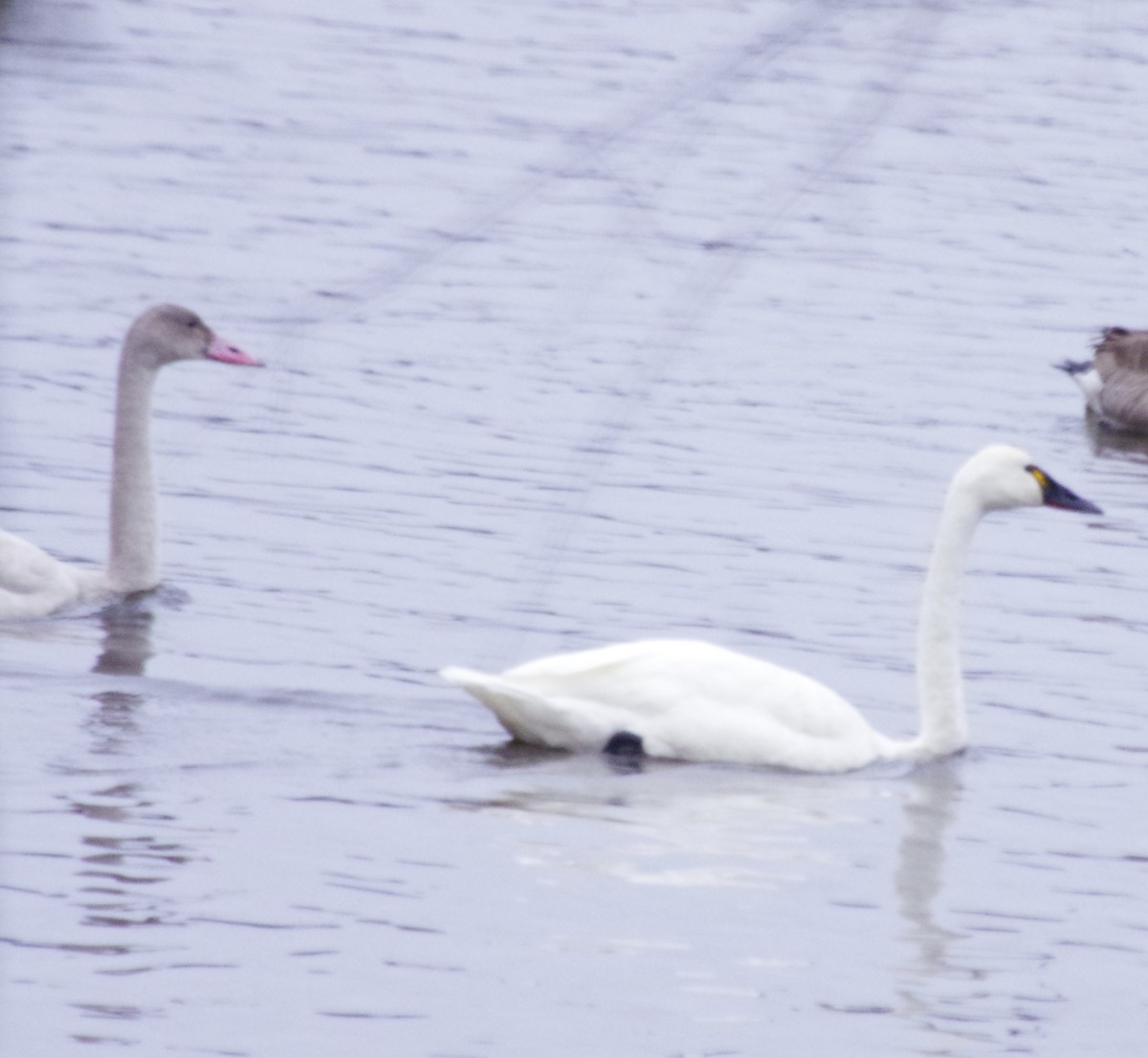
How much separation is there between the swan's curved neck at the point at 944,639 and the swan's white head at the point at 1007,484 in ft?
0.18

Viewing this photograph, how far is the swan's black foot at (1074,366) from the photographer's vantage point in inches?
653

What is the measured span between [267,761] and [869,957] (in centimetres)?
238

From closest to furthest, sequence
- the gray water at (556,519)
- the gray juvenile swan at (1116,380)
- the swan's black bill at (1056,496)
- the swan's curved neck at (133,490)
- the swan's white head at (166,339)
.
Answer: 1. the gray water at (556,519)
2. the swan's black bill at (1056,496)
3. the swan's curved neck at (133,490)
4. the swan's white head at (166,339)
5. the gray juvenile swan at (1116,380)

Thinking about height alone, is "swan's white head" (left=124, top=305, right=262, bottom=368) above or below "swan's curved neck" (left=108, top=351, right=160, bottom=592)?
above

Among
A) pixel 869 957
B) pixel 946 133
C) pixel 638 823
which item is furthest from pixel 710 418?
pixel 946 133

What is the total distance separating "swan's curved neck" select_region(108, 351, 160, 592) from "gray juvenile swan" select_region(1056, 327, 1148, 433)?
23.1 feet

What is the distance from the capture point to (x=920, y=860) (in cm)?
769

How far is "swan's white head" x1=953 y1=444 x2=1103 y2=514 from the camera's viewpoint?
9.70 meters

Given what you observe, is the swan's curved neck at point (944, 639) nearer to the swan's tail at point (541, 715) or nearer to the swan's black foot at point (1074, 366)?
the swan's tail at point (541, 715)

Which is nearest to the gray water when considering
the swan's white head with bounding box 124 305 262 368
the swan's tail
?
the swan's tail

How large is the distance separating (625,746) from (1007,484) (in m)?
2.00

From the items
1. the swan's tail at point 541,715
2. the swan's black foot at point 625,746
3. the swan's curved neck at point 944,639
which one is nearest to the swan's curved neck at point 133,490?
the swan's tail at point 541,715

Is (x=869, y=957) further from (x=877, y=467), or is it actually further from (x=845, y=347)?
(x=845, y=347)

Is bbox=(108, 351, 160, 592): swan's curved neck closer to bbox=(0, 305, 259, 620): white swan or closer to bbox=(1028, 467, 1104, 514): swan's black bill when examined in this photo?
bbox=(0, 305, 259, 620): white swan
